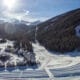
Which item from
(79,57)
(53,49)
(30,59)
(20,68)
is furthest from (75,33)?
(20,68)

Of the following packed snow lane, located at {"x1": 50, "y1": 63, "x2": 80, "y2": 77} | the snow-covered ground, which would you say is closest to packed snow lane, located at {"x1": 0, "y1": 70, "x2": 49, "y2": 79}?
the snow-covered ground

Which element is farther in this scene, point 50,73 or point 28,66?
point 28,66

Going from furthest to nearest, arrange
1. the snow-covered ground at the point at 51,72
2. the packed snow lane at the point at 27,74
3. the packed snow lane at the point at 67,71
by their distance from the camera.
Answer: the packed snow lane at the point at 67,71
the packed snow lane at the point at 27,74
the snow-covered ground at the point at 51,72

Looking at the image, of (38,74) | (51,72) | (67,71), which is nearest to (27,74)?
(38,74)

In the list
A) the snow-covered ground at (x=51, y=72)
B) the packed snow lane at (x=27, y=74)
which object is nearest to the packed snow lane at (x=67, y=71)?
the snow-covered ground at (x=51, y=72)

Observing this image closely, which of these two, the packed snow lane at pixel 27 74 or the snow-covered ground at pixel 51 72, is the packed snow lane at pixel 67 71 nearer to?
the snow-covered ground at pixel 51 72

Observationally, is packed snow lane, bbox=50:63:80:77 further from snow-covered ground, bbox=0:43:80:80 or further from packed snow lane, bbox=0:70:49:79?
packed snow lane, bbox=0:70:49:79

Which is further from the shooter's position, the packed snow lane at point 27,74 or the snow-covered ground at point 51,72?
the packed snow lane at point 27,74

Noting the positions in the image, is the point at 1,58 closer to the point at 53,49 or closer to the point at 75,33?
the point at 53,49

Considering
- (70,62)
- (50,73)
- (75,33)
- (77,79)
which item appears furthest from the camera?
(75,33)

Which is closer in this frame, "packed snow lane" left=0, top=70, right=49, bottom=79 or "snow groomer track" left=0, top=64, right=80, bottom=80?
"snow groomer track" left=0, top=64, right=80, bottom=80

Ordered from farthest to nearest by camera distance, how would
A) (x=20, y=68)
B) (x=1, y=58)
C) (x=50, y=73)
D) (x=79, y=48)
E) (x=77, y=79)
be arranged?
(x=79, y=48), (x=1, y=58), (x=20, y=68), (x=50, y=73), (x=77, y=79)
